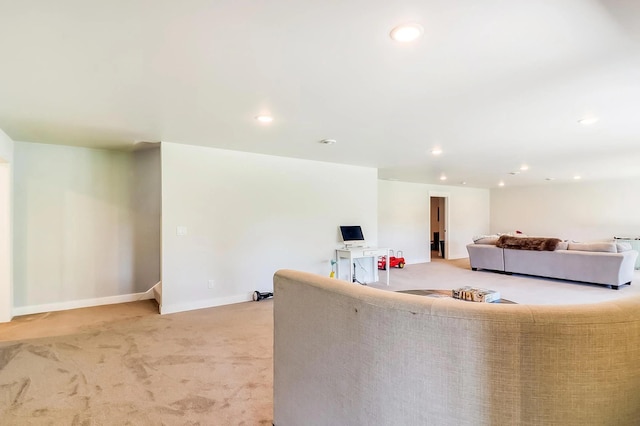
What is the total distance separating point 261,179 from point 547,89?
3.72 metres

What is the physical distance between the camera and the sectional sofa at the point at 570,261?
5825 millimetres

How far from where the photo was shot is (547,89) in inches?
101

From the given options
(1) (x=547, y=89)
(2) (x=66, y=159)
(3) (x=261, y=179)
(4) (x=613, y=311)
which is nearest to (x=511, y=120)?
(1) (x=547, y=89)

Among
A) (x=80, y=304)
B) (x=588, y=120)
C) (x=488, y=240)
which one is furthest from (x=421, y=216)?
(x=80, y=304)

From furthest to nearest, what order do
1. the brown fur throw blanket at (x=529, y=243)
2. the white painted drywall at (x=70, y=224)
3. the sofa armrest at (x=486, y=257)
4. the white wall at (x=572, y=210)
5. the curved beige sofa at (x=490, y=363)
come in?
the white wall at (x=572, y=210) < the sofa armrest at (x=486, y=257) < the brown fur throw blanket at (x=529, y=243) < the white painted drywall at (x=70, y=224) < the curved beige sofa at (x=490, y=363)

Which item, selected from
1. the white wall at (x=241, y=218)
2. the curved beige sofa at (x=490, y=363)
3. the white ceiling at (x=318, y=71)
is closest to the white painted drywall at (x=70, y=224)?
the white ceiling at (x=318, y=71)

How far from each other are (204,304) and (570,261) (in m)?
6.62

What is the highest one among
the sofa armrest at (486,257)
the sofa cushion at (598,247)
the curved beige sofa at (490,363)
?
the curved beige sofa at (490,363)

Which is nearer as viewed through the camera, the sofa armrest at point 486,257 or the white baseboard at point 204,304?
the white baseboard at point 204,304

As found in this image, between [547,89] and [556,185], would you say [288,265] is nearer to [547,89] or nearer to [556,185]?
[547,89]

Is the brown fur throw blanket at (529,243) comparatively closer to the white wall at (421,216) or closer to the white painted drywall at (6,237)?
the white wall at (421,216)

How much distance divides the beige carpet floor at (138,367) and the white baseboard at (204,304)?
0.51 feet

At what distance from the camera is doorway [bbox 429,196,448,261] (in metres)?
9.88

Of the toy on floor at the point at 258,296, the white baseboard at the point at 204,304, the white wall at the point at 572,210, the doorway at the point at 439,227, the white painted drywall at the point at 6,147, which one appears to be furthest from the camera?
the doorway at the point at 439,227
